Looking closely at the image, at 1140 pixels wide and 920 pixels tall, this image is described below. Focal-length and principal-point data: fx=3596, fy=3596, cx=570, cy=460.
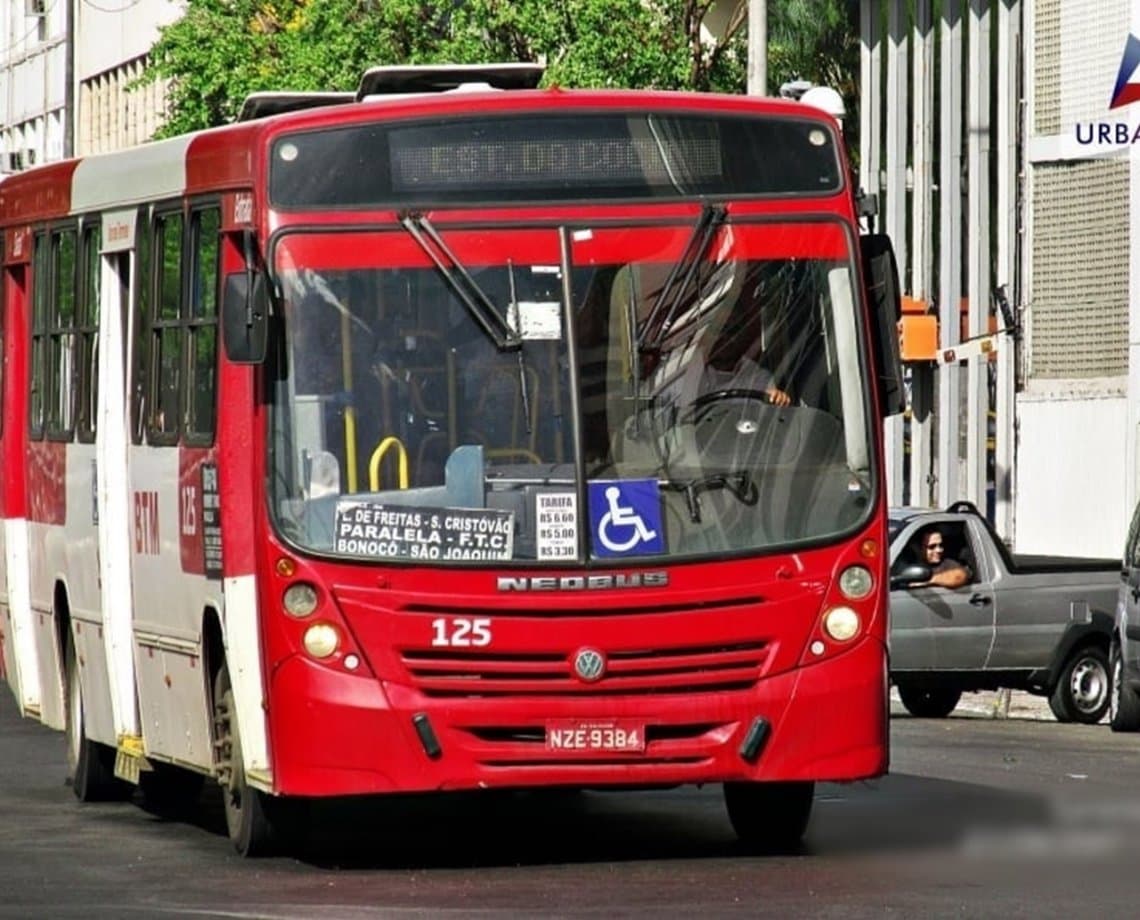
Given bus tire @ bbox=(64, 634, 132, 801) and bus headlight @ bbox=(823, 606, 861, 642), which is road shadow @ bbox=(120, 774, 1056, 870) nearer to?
bus tire @ bbox=(64, 634, 132, 801)

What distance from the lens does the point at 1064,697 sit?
1009 inches

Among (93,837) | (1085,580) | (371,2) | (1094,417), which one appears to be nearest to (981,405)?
(1094,417)

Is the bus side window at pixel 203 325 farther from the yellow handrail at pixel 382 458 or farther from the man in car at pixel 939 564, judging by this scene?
the man in car at pixel 939 564

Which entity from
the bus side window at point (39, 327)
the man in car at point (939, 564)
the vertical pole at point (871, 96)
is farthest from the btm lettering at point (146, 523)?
the vertical pole at point (871, 96)

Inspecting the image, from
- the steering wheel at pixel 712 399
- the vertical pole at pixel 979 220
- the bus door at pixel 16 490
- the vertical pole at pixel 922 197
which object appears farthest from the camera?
the vertical pole at pixel 922 197

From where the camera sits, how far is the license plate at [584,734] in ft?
42.3

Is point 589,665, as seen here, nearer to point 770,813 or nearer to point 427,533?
Answer: point 427,533

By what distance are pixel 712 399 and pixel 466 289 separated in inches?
39.0

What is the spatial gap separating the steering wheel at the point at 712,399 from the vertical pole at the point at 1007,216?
25332 millimetres

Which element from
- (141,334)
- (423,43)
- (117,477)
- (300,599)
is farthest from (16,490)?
(423,43)

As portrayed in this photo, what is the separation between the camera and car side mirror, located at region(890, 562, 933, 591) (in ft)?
81.2

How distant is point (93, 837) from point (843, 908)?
4.31 meters

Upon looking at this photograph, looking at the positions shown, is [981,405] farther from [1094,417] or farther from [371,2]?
[371,2]

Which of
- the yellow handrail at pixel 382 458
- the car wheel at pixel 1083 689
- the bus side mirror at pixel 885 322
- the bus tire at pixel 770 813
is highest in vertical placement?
the bus side mirror at pixel 885 322
